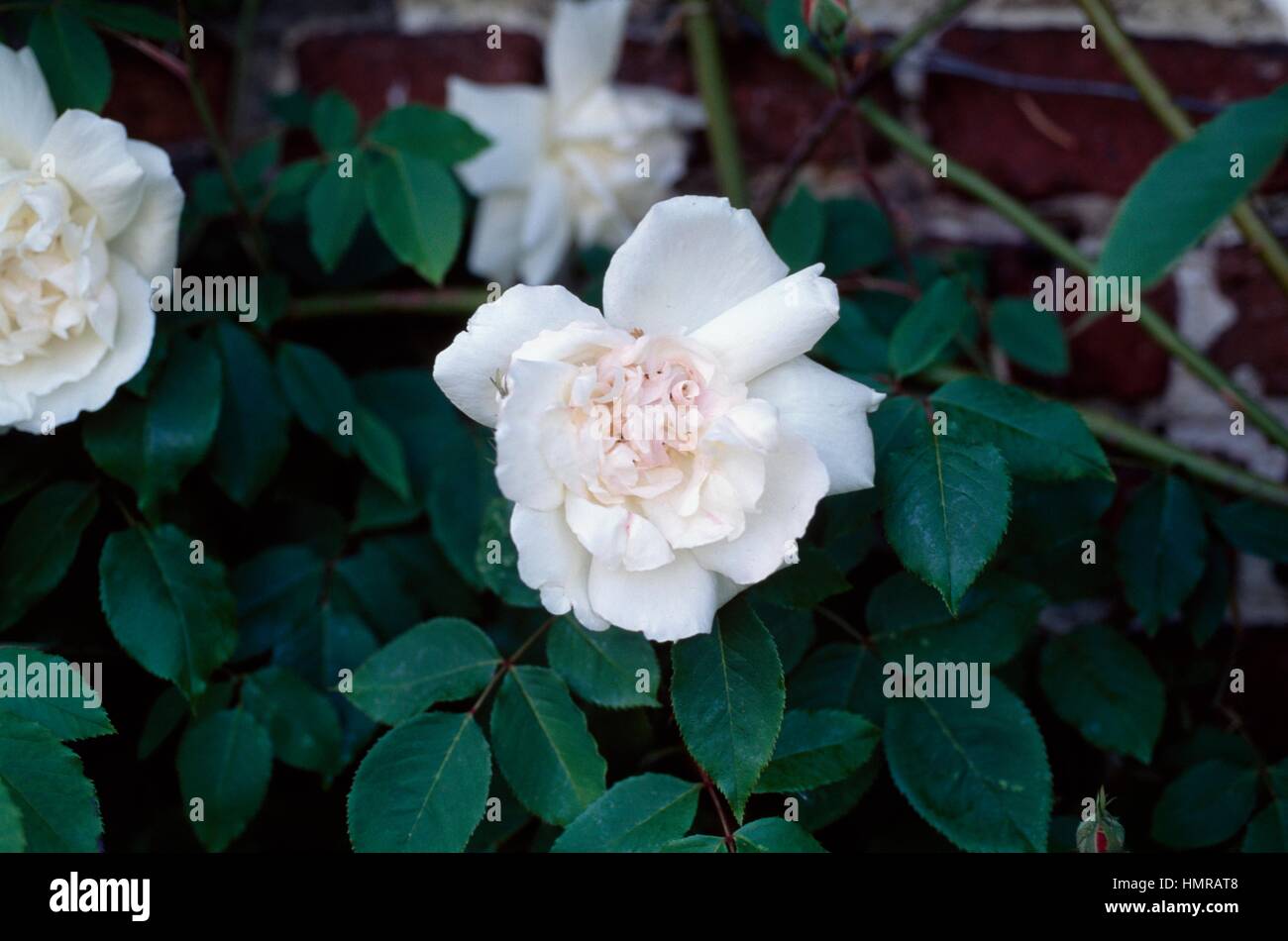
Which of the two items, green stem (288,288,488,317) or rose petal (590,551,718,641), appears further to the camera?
green stem (288,288,488,317)

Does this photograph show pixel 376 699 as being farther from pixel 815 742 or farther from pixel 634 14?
pixel 634 14

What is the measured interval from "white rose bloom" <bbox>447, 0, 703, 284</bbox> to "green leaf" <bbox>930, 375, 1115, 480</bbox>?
1.35 feet

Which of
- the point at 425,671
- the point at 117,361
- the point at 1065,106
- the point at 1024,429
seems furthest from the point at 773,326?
the point at 1065,106

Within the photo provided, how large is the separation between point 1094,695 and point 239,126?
0.87 metres

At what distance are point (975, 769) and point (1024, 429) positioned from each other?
0.19 metres

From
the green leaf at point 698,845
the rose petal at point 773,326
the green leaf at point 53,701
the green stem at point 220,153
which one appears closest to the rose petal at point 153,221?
the green stem at point 220,153

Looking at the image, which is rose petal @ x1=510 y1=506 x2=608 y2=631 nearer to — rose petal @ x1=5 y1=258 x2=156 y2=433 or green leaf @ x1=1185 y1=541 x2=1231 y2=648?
rose petal @ x1=5 y1=258 x2=156 y2=433

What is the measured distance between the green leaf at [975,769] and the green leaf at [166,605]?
39cm

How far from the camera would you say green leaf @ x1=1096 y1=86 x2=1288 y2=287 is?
418 millimetres

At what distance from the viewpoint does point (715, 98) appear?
1.00m

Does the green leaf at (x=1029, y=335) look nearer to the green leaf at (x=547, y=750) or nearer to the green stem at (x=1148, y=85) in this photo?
the green stem at (x=1148, y=85)

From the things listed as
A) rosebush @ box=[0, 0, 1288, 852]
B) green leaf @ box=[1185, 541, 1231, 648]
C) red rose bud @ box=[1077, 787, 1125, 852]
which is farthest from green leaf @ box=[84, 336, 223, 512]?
green leaf @ box=[1185, 541, 1231, 648]

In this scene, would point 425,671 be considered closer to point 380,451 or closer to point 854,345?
point 380,451
